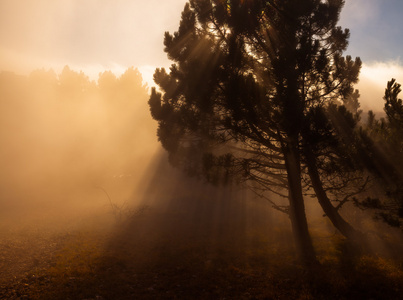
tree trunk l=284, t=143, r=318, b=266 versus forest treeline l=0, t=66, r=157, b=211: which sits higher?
forest treeline l=0, t=66, r=157, b=211

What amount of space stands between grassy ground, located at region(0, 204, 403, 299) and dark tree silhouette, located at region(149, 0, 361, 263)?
1621 mm

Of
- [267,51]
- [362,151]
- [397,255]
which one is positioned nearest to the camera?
[362,151]

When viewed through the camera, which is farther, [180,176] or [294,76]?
[180,176]

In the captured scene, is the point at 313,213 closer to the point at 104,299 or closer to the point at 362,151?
the point at 362,151

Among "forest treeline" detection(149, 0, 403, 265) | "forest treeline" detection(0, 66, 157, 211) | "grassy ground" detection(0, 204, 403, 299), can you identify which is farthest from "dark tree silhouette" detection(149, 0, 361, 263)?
"forest treeline" detection(0, 66, 157, 211)

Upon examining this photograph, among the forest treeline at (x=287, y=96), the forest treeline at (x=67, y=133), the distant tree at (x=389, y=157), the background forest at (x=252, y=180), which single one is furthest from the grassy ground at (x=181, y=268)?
the forest treeline at (x=67, y=133)

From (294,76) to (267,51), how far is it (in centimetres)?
222

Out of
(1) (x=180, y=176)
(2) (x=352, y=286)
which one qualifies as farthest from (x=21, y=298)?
(1) (x=180, y=176)

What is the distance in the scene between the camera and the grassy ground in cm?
651

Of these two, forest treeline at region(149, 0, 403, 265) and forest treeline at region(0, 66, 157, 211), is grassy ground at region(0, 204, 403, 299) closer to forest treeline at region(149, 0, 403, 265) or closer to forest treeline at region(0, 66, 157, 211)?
forest treeline at region(149, 0, 403, 265)

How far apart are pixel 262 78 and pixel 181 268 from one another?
282 inches

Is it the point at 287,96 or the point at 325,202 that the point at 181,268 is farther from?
the point at 287,96

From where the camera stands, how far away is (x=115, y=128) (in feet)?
118

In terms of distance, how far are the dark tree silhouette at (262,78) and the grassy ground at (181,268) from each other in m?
1.62
